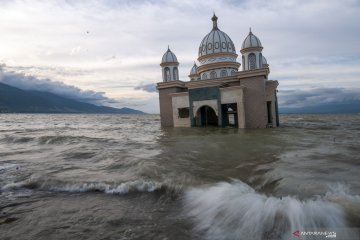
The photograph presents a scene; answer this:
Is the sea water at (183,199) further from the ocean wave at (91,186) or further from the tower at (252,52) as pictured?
the tower at (252,52)

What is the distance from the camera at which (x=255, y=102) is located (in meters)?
22.2

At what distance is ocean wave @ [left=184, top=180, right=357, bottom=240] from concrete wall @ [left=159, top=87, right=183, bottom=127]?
22437 millimetres

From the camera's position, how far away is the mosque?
2231cm

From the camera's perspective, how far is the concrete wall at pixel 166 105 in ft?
90.2

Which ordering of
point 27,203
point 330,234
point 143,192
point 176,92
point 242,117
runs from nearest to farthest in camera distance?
point 330,234
point 27,203
point 143,192
point 242,117
point 176,92

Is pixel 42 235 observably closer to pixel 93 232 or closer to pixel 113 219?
pixel 93 232

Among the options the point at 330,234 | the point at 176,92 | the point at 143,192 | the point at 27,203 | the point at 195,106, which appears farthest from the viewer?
the point at 176,92

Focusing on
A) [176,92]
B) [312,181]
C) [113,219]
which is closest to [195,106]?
[176,92]

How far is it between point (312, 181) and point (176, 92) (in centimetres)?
2195

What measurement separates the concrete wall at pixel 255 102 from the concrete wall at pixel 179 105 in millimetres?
5701

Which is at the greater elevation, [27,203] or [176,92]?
[176,92]

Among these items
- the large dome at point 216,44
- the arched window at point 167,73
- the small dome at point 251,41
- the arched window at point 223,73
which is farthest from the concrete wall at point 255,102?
A: the arched window at point 167,73

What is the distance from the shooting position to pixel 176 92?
89.6 ft

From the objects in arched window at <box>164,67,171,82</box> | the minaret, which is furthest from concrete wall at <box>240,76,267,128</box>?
arched window at <box>164,67,171,82</box>
